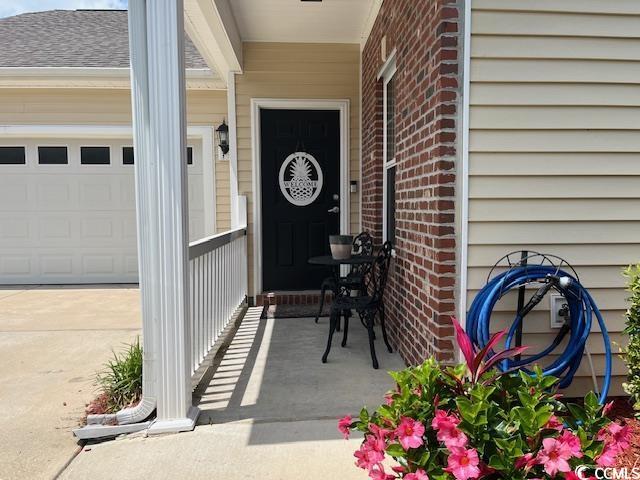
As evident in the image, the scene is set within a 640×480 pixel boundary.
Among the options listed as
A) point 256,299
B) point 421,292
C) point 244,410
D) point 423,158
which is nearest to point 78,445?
point 244,410

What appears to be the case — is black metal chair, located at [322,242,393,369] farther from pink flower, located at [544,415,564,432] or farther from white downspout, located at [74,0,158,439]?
pink flower, located at [544,415,564,432]

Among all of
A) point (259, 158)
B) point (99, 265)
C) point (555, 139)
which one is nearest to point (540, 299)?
point (555, 139)

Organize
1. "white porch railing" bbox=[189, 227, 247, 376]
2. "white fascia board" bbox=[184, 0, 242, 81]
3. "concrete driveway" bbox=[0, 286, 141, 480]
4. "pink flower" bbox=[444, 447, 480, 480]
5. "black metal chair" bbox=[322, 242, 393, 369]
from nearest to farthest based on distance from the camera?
"pink flower" bbox=[444, 447, 480, 480], "concrete driveway" bbox=[0, 286, 141, 480], "white porch railing" bbox=[189, 227, 247, 376], "black metal chair" bbox=[322, 242, 393, 369], "white fascia board" bbox=[184, 0, 242, 81]

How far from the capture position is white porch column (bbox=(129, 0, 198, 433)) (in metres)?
2.28

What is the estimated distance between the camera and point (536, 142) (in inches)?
96.2

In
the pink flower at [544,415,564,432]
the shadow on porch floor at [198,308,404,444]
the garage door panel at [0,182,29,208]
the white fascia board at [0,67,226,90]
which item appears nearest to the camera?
the pink flower at [544,415,564,432]

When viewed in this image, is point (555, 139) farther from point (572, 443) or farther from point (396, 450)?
point (396, 450)

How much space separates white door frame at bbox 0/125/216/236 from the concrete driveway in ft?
4.80

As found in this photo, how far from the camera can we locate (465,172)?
94.2 inches

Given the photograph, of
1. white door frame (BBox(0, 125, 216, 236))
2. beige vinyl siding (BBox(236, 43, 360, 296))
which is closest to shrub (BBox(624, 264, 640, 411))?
Answer: beige vinyl siding (BBox(236, 43, 360, 296))

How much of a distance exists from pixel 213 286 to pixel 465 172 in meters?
1.96

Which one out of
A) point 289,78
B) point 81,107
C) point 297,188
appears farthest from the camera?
point 81,107

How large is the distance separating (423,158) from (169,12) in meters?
1.57

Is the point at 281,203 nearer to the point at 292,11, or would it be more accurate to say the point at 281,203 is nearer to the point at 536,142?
the point at 292,11
